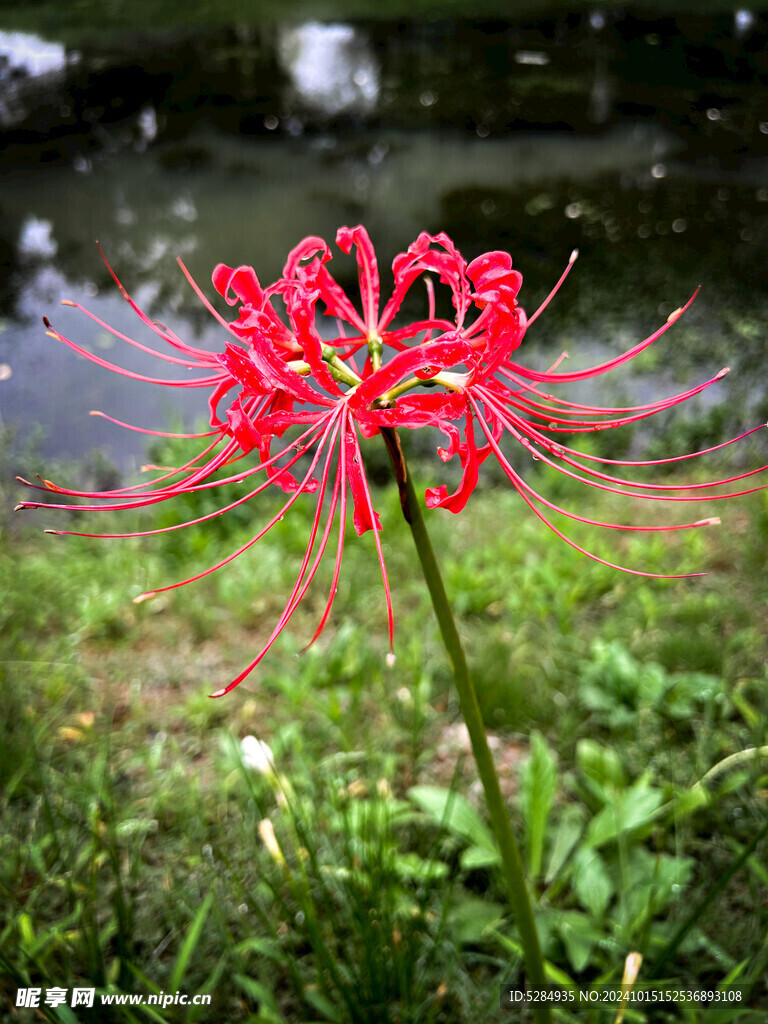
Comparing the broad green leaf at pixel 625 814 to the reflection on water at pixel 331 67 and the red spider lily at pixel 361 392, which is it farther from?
the reflection on water at pixel 331 67

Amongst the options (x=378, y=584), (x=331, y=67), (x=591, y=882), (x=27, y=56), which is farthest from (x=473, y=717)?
(x=331, y=67)

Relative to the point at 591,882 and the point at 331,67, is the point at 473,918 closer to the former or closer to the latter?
the point at 591,882

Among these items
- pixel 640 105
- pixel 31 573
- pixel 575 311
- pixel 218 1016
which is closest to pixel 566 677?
pixel 218 1016

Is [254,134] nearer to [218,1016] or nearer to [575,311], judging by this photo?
[575,311]

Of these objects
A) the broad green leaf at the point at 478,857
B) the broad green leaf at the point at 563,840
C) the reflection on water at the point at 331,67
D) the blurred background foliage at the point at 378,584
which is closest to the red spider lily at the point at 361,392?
the blurred background foliage at the point at 378,584

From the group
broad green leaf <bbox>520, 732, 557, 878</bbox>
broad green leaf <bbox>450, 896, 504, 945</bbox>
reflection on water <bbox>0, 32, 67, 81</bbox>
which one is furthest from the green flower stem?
reflection on water <bbox>0, 32, 67, 81</bbox>
